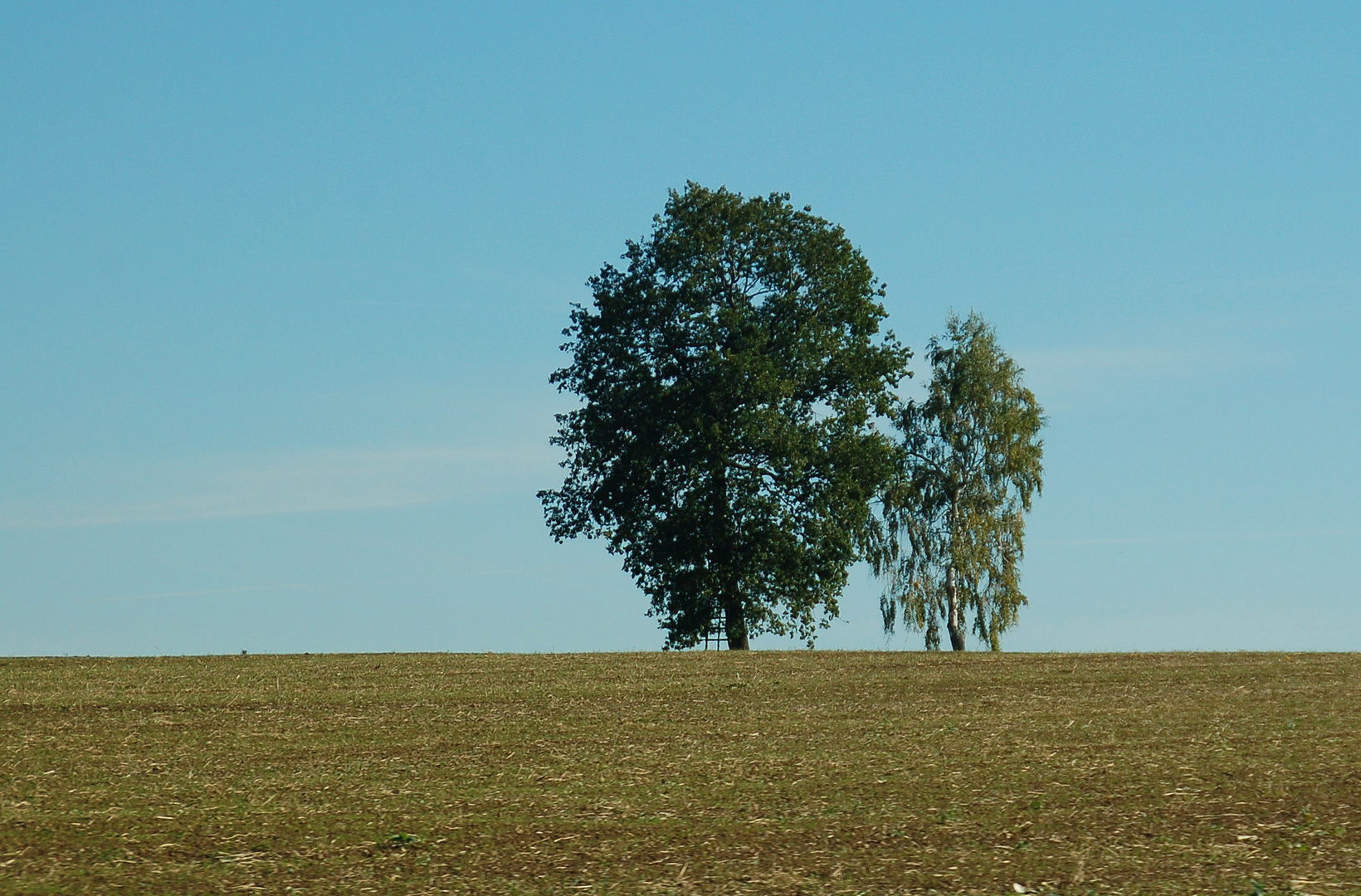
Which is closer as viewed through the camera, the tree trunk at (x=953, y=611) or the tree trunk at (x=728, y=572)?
the tree trunk at (x=728, y=572)

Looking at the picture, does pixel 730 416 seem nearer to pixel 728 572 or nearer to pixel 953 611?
pixel 728 572

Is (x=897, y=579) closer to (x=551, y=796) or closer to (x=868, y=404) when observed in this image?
(x=868, y=404)

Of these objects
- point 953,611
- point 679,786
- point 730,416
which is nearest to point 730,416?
point 730,416

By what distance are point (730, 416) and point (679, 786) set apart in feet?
81.1

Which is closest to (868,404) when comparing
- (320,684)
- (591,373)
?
(591,373)

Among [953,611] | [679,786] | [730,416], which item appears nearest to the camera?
[679,786]

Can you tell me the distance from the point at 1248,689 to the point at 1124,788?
1036 cm

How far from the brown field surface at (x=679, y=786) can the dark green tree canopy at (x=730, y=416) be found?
47.3 ft

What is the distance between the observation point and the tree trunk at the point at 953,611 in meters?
47.3

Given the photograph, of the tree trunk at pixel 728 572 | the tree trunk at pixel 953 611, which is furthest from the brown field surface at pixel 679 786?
the tree trunk at pixel 953 611

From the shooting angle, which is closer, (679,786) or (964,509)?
(679,786)

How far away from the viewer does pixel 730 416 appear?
3709 cm

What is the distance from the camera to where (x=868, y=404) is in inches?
1551

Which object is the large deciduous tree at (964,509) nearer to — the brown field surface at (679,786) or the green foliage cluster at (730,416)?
the green foliage cluster at (730,416)
